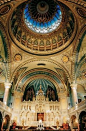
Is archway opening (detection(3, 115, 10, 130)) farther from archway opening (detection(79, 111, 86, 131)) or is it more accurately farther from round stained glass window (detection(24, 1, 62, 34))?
round stained glass window (detection(24, 1, 62, 34))

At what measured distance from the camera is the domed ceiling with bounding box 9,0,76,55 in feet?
52.9

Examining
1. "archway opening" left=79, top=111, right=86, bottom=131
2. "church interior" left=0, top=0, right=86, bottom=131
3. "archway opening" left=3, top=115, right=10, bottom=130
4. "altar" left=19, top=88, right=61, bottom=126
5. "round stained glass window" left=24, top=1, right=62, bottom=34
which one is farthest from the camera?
"round stained glass window" left=24, top=1, right=62, bottom=34

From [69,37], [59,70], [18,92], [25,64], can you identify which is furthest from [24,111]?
[69,37]

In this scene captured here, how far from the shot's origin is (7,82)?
1571 centimetres

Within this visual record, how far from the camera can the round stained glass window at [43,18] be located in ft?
56.0

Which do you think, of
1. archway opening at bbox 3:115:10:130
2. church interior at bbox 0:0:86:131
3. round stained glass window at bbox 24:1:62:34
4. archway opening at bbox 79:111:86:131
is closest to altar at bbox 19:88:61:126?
church interior at bbox 0:0:86:131

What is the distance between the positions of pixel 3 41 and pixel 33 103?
35.2 ft

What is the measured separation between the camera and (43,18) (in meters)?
18.3

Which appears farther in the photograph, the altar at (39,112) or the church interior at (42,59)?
the altar at (39,112)

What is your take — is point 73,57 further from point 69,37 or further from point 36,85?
point 36,85

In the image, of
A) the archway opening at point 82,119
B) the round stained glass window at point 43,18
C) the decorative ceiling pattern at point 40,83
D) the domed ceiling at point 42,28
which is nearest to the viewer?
the archway opening at point 82,119

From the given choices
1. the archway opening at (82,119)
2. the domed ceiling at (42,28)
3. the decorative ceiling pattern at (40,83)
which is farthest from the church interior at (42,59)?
the decorative ceiling pattern at (40,83)

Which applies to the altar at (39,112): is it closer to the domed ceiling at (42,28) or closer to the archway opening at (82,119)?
the archway opening at (82,119)

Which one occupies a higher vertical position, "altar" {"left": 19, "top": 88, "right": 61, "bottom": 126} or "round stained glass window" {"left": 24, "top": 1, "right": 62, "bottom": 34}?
"round stained glass window" {"left": 24, "top": 1, "right": 62, "bottom": 34}
